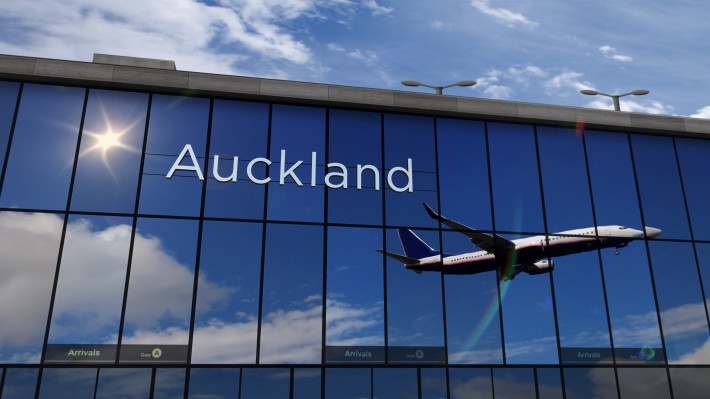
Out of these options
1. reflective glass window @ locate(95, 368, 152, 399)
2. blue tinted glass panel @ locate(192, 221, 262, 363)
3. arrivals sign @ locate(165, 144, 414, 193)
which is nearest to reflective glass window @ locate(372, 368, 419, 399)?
blue tinted glass panel @ locate(192, 221, 262, 363)

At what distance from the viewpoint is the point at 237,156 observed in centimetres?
2133

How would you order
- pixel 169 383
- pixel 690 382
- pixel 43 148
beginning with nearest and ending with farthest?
pixel 169 383 < pixel 43 148 < pixel 690 382

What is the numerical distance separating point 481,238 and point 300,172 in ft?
23.1

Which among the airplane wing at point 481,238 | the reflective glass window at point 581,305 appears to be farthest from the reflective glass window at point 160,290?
the reflective glass window at point 581,305

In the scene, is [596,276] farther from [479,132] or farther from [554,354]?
[479,132]

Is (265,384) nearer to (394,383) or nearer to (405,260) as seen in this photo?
(394,383)

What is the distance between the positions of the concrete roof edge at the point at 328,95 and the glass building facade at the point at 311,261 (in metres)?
0.45

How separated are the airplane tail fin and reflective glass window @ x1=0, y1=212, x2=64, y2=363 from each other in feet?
37.6

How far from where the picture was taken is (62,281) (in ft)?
61.8

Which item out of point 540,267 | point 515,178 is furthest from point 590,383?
point 515,178

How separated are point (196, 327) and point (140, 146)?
21.6ft

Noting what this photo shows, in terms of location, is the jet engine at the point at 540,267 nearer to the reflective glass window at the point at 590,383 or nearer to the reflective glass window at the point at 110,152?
the reflective glass window at the point at 590,383

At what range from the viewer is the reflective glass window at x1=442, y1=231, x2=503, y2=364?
20688mm

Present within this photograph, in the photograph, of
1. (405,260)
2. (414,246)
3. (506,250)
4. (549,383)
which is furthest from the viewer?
(506,250)
